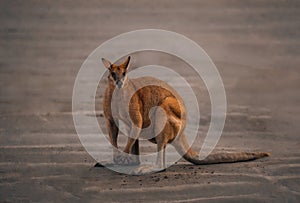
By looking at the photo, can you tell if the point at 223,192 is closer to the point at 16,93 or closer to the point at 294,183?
the point at 294,183

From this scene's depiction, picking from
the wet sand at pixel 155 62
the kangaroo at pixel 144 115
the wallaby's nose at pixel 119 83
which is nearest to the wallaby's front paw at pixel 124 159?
the kangaroo at pixel 144 115

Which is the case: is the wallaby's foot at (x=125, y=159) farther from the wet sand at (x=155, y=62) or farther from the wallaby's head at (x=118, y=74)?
the wallaby's head at (x=118, y=74)

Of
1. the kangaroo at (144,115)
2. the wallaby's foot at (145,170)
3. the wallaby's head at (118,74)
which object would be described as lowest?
the wallaby's foot at (145,170)

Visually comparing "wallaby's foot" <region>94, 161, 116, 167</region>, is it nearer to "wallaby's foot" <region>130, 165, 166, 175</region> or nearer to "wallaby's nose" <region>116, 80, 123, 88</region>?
"wallaby's foot" <region>130, 165, 166, 175</region>

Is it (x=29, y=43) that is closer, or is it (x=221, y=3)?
(x=29, y=43)

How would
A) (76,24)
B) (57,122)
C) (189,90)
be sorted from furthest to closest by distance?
(76,24)
(189,90)
(57,122)

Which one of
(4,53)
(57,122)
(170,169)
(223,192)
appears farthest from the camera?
(4,53)

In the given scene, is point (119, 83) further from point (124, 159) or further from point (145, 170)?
point (145, 170)

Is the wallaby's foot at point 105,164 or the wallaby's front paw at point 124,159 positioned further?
the wallaby's foot at point 105,164

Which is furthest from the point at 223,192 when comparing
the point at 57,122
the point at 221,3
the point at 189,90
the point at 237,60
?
the point at 221,3

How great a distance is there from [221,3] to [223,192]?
6863 mm

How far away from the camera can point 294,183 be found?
6148 millimetres

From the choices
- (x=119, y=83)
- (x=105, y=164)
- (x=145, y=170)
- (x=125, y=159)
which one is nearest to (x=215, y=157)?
(x=145, y=170)

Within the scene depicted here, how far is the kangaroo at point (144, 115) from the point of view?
589 centimetres
